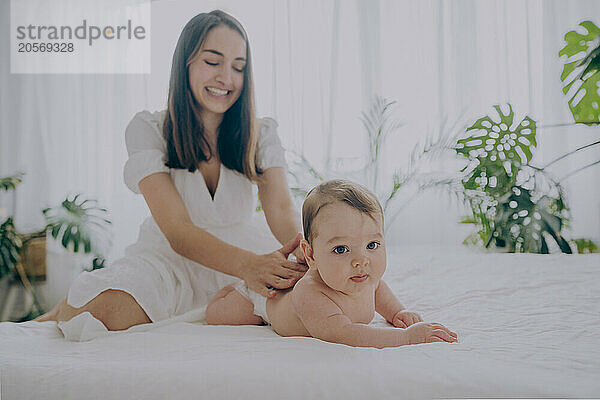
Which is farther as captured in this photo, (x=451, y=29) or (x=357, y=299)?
(x=451, y=29)

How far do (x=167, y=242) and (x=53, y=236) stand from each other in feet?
5.93

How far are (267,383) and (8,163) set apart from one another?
3.03m

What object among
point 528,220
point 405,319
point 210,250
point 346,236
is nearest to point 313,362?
point 346,236

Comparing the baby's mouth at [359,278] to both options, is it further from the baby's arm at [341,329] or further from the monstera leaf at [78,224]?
the monstera leaf at [78,224]

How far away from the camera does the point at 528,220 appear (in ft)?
9.62

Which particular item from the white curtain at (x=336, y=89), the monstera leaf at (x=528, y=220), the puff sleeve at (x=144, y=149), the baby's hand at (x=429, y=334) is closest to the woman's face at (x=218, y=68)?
the puff sleeve at (x=144, y=149)

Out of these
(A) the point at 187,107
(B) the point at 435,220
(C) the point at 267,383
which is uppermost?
(A) the point at 187,107

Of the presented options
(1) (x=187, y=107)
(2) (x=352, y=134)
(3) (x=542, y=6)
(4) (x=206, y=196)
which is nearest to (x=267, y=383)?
(4) (x=206, y=196)

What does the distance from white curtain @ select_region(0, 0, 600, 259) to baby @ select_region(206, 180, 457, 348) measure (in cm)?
219

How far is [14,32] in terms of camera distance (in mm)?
3410

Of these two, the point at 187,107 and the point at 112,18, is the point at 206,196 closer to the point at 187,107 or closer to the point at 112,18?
the point at 187,107

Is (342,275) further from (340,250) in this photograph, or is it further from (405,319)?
(405,319)

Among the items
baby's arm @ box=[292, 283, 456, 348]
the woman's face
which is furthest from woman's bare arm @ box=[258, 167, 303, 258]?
baby's arm @ box=[292, 283, 456, 348]

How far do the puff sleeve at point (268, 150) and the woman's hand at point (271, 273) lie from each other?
1.52 ft
